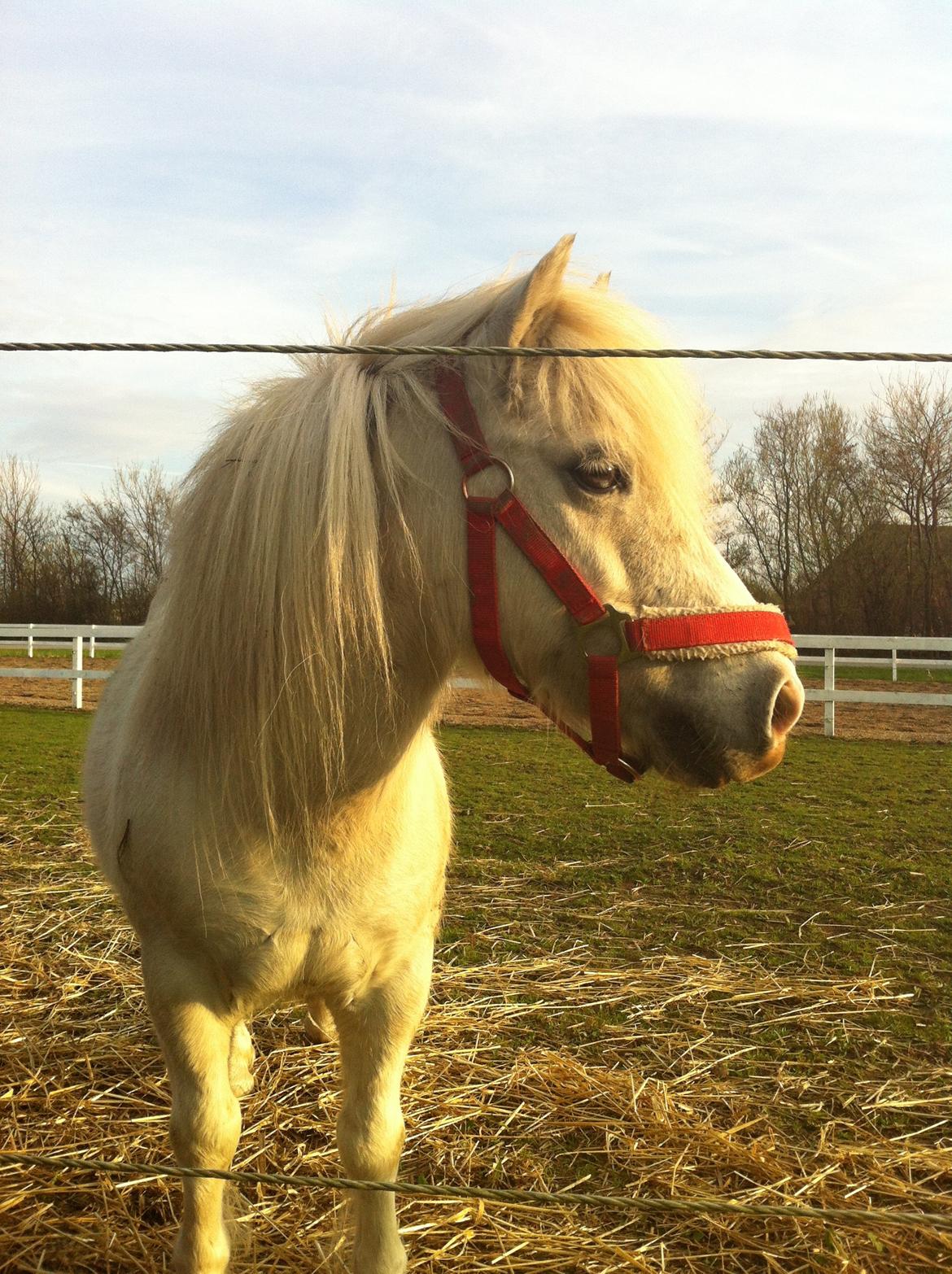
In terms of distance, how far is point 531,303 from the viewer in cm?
163

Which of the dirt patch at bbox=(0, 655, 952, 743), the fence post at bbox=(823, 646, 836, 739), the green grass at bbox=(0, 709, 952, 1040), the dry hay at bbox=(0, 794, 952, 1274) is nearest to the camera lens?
Answer: the dry hay at bbox=(0, 794, 952, 1274)

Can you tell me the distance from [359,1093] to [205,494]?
1.41 metres

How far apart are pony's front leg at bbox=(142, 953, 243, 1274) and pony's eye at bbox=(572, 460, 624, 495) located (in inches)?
52.1

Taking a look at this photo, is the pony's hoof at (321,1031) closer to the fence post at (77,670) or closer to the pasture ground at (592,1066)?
the pasture ground at (592,1066)

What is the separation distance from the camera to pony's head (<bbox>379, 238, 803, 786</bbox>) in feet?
4.99

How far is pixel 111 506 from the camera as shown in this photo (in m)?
22.6

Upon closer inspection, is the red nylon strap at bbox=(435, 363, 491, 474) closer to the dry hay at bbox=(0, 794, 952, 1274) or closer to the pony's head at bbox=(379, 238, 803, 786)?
the pony's head at bbox=(379, 238, 803, 786)

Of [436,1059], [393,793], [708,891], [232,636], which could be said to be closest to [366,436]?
[232,636]

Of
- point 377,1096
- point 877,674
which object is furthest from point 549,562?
point 877,674

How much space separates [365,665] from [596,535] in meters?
0.51

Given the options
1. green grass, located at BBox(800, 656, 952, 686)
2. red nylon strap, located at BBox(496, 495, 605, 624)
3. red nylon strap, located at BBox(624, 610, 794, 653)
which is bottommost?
green grass, located at BBox(800, 656, 952, 686)

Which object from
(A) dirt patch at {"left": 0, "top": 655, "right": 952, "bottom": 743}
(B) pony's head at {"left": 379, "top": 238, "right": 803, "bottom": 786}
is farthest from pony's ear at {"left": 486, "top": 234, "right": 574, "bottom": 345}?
(A) dirt patch at {"left": 0, "top": 655, "right": 952, "bottom": 743}

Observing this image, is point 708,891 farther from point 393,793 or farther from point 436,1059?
point 393,793

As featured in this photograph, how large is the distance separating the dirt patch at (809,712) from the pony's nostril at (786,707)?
8071mm
